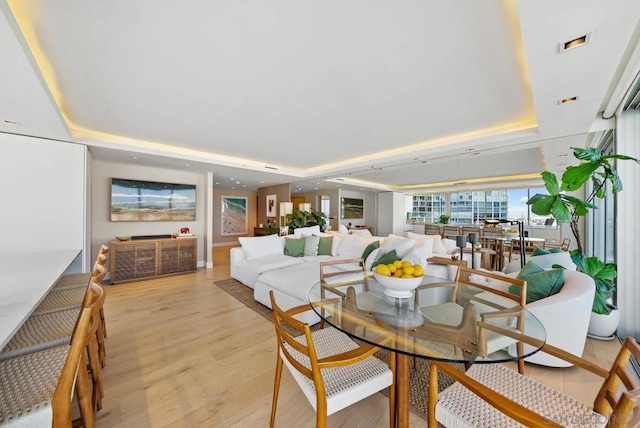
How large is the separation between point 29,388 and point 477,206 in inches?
446

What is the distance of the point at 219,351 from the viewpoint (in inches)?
92.0

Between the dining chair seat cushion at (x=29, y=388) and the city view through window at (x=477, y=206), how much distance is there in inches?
417

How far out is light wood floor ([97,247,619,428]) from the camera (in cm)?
159

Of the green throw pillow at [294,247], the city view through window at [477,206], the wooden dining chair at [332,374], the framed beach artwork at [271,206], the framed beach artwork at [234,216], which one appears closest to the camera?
the wooden dining chair at [332,374]

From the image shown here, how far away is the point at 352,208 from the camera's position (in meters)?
10.2

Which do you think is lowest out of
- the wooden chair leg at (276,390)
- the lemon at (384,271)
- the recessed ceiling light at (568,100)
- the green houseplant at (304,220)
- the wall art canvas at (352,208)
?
the wooden chair leg at (276,390)

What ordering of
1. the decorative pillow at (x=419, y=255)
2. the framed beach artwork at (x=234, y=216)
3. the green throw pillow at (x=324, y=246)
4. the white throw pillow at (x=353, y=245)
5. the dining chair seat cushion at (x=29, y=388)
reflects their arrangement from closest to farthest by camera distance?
the dining chair seat cushion at (x=29, y=388)
the decorative pillow at (x=419, y=255)
the white throw pillow at (x=353, y=245)
the green throw pillow at (x=324, y=246)
the framed beach artwork at (x=234, y=216)

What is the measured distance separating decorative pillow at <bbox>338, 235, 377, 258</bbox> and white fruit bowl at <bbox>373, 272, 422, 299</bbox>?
9.60 ft

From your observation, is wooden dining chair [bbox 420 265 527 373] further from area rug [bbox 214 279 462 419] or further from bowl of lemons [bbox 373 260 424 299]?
area rug [bbox 214 279 462 419]

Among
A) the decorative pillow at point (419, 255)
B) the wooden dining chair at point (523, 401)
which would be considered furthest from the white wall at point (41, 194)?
the wooden dining chair at point (523, 401)

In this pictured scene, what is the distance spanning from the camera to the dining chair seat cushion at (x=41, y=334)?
1.25m

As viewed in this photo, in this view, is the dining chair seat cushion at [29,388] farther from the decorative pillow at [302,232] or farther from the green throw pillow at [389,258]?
the decorative pillow at [302,232]

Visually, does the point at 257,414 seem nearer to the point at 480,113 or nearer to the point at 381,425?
the point at 381,425

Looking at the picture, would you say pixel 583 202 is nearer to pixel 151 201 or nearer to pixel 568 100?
pixel 568 100
